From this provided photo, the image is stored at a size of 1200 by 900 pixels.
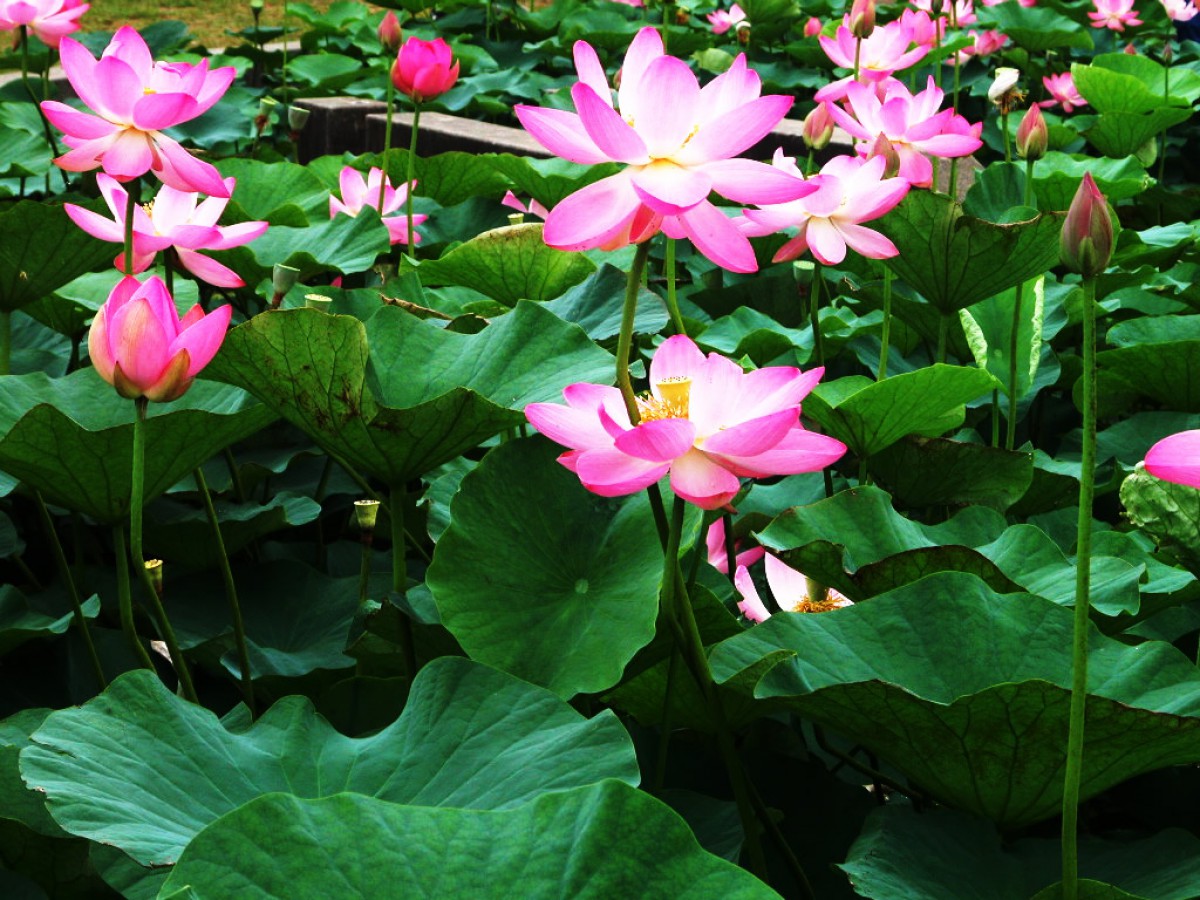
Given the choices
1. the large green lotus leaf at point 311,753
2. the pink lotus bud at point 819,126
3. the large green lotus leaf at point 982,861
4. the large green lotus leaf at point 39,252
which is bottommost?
the large green lotus leaf at point 982,861

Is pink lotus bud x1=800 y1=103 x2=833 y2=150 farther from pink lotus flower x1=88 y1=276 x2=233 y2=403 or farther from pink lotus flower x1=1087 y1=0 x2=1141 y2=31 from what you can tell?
pink lotus flower x1=1087 y1=0 x2=1141 y2=31

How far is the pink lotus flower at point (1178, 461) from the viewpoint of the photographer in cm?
64

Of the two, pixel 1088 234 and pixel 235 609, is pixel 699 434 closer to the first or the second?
pixel 1088 234

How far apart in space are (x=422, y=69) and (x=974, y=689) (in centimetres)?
126

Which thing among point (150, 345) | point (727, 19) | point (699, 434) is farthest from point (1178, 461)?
point (727, 19)

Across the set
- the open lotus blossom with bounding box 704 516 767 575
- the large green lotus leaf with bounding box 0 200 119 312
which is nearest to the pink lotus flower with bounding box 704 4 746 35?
the large green lotus leaf with bounding box 0 200 119 312

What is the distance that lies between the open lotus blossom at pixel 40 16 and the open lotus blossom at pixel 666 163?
1.41m

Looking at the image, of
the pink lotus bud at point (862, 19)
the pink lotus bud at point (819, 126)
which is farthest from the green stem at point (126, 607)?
the pink lotus bud at point (862, 19)

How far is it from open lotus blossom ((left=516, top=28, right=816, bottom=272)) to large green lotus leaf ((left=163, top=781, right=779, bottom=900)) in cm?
31

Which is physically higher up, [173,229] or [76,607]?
[173,229]

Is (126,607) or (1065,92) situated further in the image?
(1065,92)

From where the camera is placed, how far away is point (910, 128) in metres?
1.49

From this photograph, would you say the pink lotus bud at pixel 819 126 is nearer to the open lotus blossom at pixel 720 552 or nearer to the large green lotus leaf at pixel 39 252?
the open lotus blossom at pixel 720 552

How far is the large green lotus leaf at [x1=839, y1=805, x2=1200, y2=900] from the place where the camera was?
75 cm
